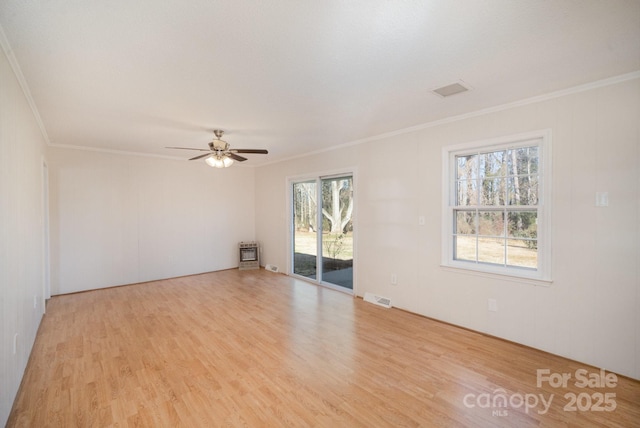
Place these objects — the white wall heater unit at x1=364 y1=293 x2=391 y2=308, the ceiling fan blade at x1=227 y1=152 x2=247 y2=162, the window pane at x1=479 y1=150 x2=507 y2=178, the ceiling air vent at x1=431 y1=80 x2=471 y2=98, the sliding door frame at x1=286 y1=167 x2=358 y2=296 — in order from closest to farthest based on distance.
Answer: the ceiling air vent at x1=431 y1=80 x2=471 y2=98 < the window pane at x1=479 y1=150 x2=507 y2=178 < the ceiling fan blade at x1=227 y1=152 x2=247 y2=162 < the white wall heater unit at x1=364 y1=293 x2=391 y2=308 < the sliding door frame at x1=286 y1=167 x2=358 y2=296

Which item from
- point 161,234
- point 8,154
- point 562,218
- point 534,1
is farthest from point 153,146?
point 562,218

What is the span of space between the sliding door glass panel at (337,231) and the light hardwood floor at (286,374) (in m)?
1.13

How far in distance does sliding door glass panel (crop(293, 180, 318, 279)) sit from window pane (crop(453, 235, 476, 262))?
8.91 feet

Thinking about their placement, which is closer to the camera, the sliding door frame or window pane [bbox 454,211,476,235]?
window pane [bbox 454,211,476,235]

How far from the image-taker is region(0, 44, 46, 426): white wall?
1950mm

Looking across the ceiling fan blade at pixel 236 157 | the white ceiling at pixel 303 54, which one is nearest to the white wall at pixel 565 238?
the white ceiling at pixel 303 54

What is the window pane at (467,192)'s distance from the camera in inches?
136

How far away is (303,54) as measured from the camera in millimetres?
2084

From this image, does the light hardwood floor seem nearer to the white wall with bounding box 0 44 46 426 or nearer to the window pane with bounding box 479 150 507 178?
the white wall with bounding box 0 44 46 426

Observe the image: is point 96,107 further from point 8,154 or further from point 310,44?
point 310,44

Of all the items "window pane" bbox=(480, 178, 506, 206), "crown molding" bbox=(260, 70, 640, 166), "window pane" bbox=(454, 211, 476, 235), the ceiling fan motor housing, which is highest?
"crown molding" bbox=(260, 70, 640, 166)

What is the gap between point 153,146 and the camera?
5.04 metres

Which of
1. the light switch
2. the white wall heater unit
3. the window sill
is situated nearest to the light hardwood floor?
the white wall heater unit

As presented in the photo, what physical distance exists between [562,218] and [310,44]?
2802 millimetres
